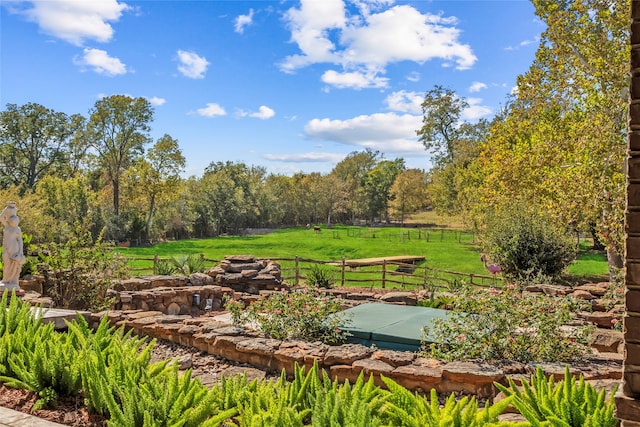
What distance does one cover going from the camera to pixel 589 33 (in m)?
12.9

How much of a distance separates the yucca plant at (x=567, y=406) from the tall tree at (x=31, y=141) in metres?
47.1

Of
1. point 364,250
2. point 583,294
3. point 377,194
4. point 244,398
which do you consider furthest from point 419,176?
point 244,398

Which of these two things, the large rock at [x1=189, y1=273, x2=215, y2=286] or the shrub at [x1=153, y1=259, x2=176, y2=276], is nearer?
the large rock at [x1=189, y1=273, x2=215, y2=286]

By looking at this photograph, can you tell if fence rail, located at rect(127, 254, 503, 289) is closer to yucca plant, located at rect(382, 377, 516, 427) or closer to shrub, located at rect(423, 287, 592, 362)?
shrub, located at rect(423, 287, 592, 362)

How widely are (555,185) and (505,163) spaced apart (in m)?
4.44

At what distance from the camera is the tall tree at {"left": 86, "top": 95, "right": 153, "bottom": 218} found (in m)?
40.8

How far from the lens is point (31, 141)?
45281 millimetres

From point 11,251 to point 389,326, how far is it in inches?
270

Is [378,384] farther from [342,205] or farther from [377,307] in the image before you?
[342,205]

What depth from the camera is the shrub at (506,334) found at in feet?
19.2

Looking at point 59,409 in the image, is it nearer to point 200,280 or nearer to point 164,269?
point 200,280

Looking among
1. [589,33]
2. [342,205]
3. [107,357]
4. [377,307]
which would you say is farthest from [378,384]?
[342,205]

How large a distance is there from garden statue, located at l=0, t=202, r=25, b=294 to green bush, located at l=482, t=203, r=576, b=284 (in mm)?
11600

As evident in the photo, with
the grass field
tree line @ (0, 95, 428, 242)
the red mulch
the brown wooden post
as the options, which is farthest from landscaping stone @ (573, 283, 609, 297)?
tree line @ (0, 95, 428, 242)
